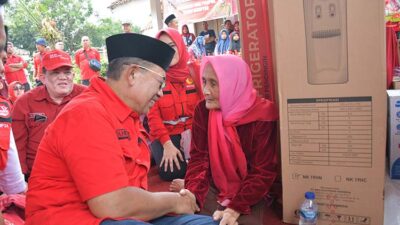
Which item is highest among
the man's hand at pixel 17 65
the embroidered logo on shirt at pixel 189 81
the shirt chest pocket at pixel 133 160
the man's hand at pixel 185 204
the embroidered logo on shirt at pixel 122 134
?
the man's hand at pixel 17 65

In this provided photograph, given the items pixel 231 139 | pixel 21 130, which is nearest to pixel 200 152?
pixel 231 139

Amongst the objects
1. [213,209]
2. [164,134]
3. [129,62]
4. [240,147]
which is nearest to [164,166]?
[164,134]

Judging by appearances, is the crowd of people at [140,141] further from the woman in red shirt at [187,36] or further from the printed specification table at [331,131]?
the woman in red shirt at [187,36]

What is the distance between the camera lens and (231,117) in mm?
1718

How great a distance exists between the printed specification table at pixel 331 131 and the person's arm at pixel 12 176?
1378mm

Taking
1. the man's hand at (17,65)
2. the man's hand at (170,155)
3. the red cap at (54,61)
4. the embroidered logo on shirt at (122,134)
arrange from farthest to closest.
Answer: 1. the man's hand at (17,65)
2. the man's hand at (170,155)
3. the red cap at (54,61)
4. the embroidered logo on shirt at (122,134)

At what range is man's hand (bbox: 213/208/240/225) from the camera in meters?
1.42

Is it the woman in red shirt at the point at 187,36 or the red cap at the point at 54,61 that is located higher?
the woman in red shirt at the point at 187,36

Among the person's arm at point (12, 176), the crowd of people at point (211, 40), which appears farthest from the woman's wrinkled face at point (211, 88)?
the crowd of people at point (211, 40)

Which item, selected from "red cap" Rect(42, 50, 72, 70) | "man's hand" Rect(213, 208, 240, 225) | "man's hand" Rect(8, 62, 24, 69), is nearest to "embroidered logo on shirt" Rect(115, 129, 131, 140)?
"man's hand" Rect(213, 208, 240, 225)

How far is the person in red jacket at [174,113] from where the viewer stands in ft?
8.06

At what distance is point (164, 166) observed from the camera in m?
2.53

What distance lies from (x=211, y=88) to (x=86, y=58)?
560 centimetres

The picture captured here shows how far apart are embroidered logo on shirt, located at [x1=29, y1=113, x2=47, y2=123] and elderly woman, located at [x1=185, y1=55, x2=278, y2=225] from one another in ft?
3.32
